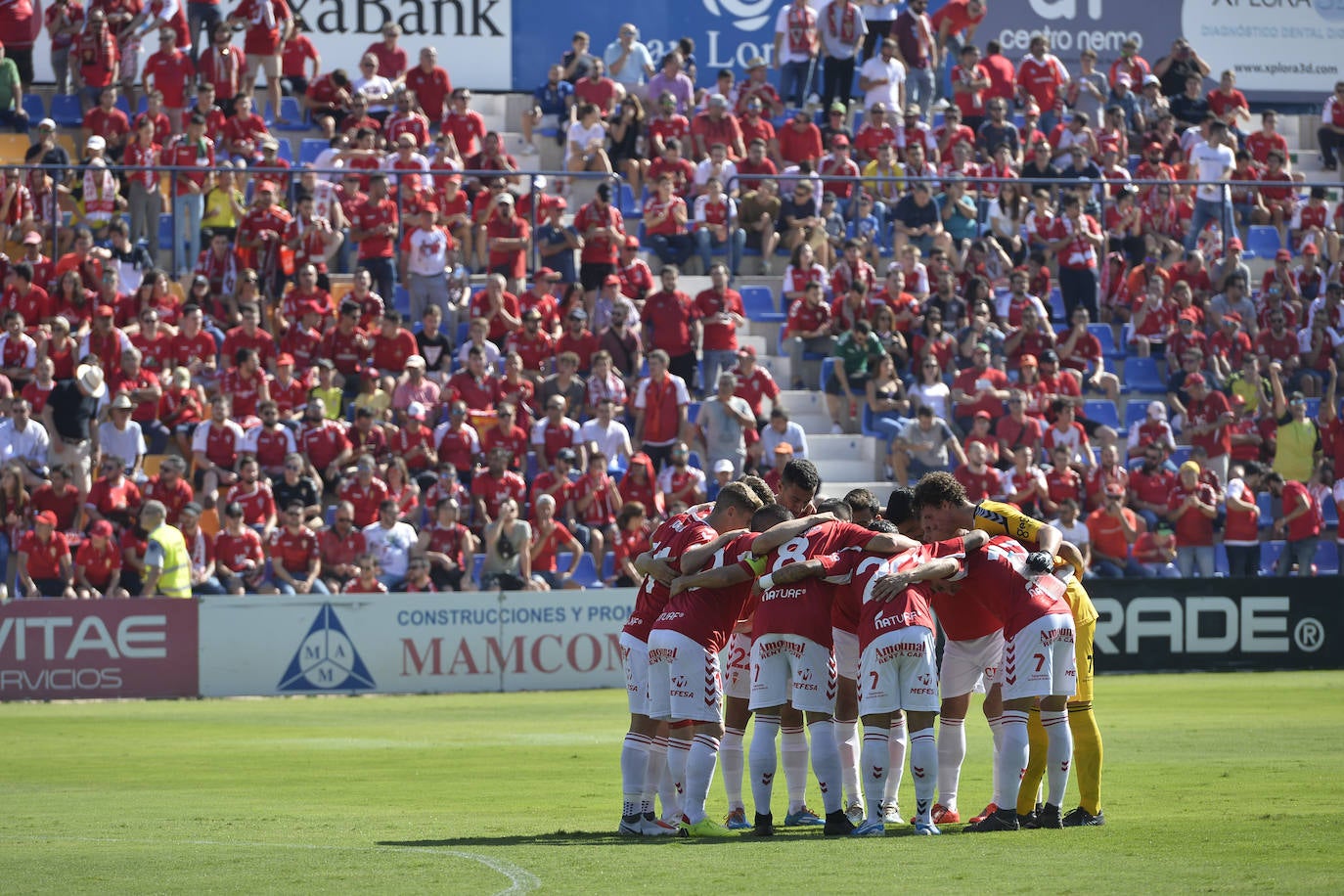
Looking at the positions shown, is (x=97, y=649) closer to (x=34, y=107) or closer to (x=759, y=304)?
(x=34, y=107)

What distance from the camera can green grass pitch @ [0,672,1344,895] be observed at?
32.0 feet

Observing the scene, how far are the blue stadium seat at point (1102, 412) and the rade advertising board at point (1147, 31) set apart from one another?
1032cm

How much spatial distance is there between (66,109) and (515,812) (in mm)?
20210

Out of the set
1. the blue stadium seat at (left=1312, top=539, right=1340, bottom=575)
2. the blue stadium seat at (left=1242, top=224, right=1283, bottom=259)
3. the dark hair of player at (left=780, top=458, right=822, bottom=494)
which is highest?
the blue stadium seat at (left=1242, top=224, right=1283, bottom=259)

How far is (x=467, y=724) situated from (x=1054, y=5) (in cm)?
2317

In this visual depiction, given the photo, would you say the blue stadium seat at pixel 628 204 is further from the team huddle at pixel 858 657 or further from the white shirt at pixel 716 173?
the team huddle at pixel 858 657

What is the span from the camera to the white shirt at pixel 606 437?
86.7ft

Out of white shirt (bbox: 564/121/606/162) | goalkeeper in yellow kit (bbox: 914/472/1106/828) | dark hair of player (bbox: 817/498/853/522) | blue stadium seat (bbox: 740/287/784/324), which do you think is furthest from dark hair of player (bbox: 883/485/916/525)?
white shirt (bbox: 564/121/606/162)

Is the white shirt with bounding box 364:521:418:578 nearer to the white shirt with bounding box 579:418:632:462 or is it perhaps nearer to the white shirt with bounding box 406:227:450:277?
the white shirt with bounding box 579:418:632:462

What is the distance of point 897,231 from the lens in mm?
30438

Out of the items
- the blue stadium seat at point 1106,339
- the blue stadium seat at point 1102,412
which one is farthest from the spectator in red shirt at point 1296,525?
the blue stadium seat at point 1106,339

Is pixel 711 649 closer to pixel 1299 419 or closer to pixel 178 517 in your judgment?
pixel 178 517

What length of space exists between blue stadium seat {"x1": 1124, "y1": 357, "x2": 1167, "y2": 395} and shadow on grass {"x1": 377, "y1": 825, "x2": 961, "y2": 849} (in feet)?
65.0

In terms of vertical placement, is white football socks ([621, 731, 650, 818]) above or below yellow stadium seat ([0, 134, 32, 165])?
below
